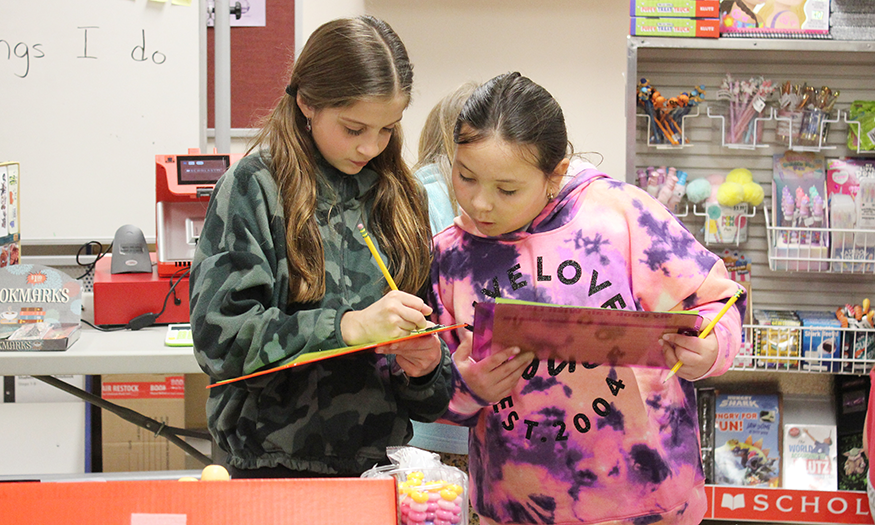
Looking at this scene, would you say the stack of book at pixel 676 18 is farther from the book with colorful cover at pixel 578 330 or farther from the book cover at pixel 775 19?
the book with colorful cover at pixel 578 330

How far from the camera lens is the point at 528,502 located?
121 cm

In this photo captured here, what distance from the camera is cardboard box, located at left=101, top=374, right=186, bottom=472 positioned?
2.96 metres

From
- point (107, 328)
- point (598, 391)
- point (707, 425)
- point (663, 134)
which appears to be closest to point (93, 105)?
point (107, 328)

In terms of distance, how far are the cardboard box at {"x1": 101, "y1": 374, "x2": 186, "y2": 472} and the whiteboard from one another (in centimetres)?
65

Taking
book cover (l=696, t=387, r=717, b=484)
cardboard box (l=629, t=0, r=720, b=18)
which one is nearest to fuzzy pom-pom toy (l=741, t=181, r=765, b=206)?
cardboard box (l=629, t=0, r=720, b=18)

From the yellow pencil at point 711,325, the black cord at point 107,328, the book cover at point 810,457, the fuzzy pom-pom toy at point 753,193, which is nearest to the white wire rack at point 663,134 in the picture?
the fuzzy pom-pom toy at point 753,193

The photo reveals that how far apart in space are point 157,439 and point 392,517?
2505 millimetres

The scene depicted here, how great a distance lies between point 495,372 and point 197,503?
1.65ft

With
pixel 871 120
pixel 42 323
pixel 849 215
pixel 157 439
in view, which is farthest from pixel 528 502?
pixel 157 439

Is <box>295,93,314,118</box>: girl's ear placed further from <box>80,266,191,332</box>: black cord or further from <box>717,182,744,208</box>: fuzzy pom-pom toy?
<box>717,182,744,208</box>: fuzzy pom-pom toy

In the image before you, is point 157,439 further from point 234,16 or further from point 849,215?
point 849,215

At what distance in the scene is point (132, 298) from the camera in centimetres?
211

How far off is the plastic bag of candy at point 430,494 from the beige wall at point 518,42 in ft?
7.89

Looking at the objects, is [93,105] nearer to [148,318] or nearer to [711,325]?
[148,318]
